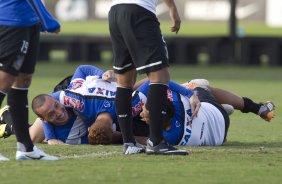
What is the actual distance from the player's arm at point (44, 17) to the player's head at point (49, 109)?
4.08ft

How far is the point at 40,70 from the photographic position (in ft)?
82.4

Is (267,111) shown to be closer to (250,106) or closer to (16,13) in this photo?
(250,106)

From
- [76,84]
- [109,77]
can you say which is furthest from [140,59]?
[76,84]

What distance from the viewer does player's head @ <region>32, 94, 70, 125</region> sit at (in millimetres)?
10000

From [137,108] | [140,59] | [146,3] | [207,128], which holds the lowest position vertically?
[207,128]

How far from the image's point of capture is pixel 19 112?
8898mm

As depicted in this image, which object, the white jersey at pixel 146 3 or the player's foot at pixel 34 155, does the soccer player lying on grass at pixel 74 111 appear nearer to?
the player's foot at pixel 34 155

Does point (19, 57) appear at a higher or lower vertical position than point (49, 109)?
higher

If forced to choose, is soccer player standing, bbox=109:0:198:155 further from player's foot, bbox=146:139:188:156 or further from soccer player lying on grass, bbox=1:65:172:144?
soccer player lying on grass, bbox=1:65:172:144

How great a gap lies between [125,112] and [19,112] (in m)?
1.09

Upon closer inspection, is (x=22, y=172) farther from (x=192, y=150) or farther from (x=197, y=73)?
(x=197, y=73)

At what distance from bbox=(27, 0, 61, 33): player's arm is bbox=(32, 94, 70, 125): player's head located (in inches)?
49.0

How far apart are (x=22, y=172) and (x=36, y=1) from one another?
1493 mm

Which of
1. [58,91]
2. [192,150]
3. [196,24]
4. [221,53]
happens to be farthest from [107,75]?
[196,24]
